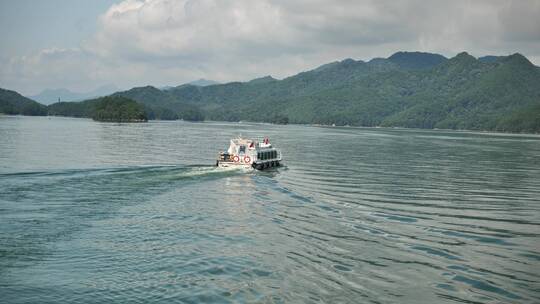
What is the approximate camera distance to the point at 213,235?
32.5 metres

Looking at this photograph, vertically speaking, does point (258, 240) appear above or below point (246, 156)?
below

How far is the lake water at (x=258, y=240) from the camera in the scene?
22688 millimetres

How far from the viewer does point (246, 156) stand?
72.8 meters

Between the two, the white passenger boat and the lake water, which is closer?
the lake water

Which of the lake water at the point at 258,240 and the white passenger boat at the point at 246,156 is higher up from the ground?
the white passenger boat at the point at 246,156

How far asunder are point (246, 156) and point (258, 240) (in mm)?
41731

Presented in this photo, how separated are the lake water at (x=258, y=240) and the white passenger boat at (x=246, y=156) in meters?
10.7

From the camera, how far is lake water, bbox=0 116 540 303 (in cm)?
2269

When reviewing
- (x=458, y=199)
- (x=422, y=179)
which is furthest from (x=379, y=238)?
(x=422, y=179)

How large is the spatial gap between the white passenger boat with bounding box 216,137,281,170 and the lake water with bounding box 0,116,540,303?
35.0ft

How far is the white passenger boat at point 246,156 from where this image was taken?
7162 cm

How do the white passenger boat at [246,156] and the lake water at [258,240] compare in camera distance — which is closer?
the lake water at [258,240]

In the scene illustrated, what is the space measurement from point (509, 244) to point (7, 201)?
127ft

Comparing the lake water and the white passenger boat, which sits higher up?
the white passenger boat
